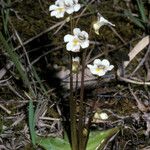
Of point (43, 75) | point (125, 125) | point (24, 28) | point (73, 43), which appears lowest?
point (125, 125)

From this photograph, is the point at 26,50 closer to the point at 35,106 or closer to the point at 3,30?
the point at 3,30

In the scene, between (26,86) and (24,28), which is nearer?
(26,86)

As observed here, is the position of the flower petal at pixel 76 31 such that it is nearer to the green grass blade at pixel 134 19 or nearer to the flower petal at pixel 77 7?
the flower petal at pixel 77 7

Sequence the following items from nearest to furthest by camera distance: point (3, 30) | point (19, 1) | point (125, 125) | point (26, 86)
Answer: point (125, 125) → point (26, 86) → point (3, 30) → point (19, 1)

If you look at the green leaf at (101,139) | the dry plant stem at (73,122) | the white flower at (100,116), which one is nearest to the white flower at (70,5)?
the dry plant stem at (73,122)

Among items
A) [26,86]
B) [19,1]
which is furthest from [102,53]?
[19,1]

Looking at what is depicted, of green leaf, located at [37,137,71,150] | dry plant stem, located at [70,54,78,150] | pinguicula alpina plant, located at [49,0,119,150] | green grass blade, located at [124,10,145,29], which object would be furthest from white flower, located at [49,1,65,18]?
green grass blade, located at [124,10,145,29]
